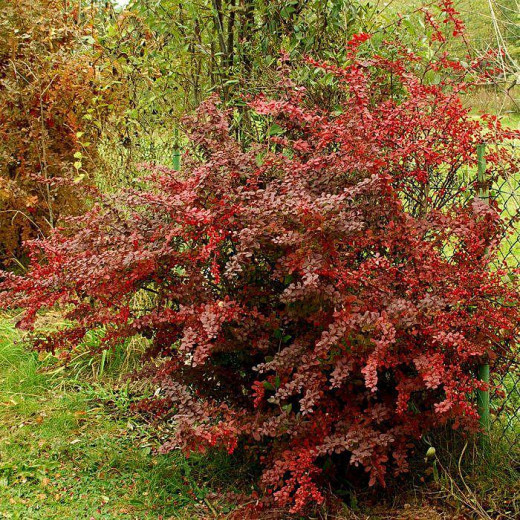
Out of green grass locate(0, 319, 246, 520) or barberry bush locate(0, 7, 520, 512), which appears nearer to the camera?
barberry bush locate(0, 7, 520, 512)

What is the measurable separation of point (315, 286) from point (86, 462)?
177cm

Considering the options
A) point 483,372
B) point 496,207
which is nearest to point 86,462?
point 483,372

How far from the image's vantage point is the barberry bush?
265 centimetres

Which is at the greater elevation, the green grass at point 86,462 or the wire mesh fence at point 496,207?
the wire mesh fence at point 496,207

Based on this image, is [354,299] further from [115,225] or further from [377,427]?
[115,225]

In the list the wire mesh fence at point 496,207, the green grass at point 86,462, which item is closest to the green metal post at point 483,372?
the wire mesh fence at point 496,207

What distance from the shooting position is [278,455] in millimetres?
2846

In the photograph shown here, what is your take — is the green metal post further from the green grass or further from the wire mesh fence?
the green grass

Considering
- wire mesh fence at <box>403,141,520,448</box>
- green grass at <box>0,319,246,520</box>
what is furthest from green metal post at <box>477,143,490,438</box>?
green grass at <box>0,319,246,520</box>

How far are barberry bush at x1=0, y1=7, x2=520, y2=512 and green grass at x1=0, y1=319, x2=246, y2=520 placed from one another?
0.35m

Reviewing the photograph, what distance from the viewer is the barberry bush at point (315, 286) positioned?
2.65 metres

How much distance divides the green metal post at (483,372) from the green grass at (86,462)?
1300 millimetres

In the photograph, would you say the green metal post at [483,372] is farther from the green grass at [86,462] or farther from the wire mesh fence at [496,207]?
the green grass at [86,462]

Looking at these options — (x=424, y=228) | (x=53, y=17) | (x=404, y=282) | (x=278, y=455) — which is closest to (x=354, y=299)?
(x=404, y=282)
